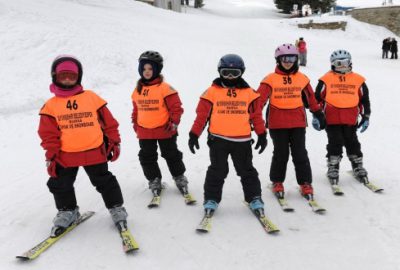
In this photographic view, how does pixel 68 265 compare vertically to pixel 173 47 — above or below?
below

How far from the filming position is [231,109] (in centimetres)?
505

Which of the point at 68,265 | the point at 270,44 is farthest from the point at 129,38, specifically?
the point at 68,265

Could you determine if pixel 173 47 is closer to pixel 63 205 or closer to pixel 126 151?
pixel 126 151

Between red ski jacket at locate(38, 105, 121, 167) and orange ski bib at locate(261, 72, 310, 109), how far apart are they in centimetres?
236

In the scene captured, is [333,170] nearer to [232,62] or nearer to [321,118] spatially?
[321,118]

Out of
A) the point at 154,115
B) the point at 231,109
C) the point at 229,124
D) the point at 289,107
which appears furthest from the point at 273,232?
the point at 154,115

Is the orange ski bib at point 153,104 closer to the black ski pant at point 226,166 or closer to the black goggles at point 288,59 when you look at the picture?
the black ski pant at point 226,166

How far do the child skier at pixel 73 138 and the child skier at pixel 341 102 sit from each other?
340 cm

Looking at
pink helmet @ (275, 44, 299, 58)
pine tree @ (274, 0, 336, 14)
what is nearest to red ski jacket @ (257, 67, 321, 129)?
pink helmet @ (275, 44, 299, 58)

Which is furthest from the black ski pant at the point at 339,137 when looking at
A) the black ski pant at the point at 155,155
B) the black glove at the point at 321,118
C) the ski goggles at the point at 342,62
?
the black ski pant at the point at 155,155

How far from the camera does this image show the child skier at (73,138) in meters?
4.48

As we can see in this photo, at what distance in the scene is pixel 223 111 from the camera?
5074 mm

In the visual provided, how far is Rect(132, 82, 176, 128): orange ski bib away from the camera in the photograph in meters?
5.60

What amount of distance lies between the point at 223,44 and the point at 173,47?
209 inches
